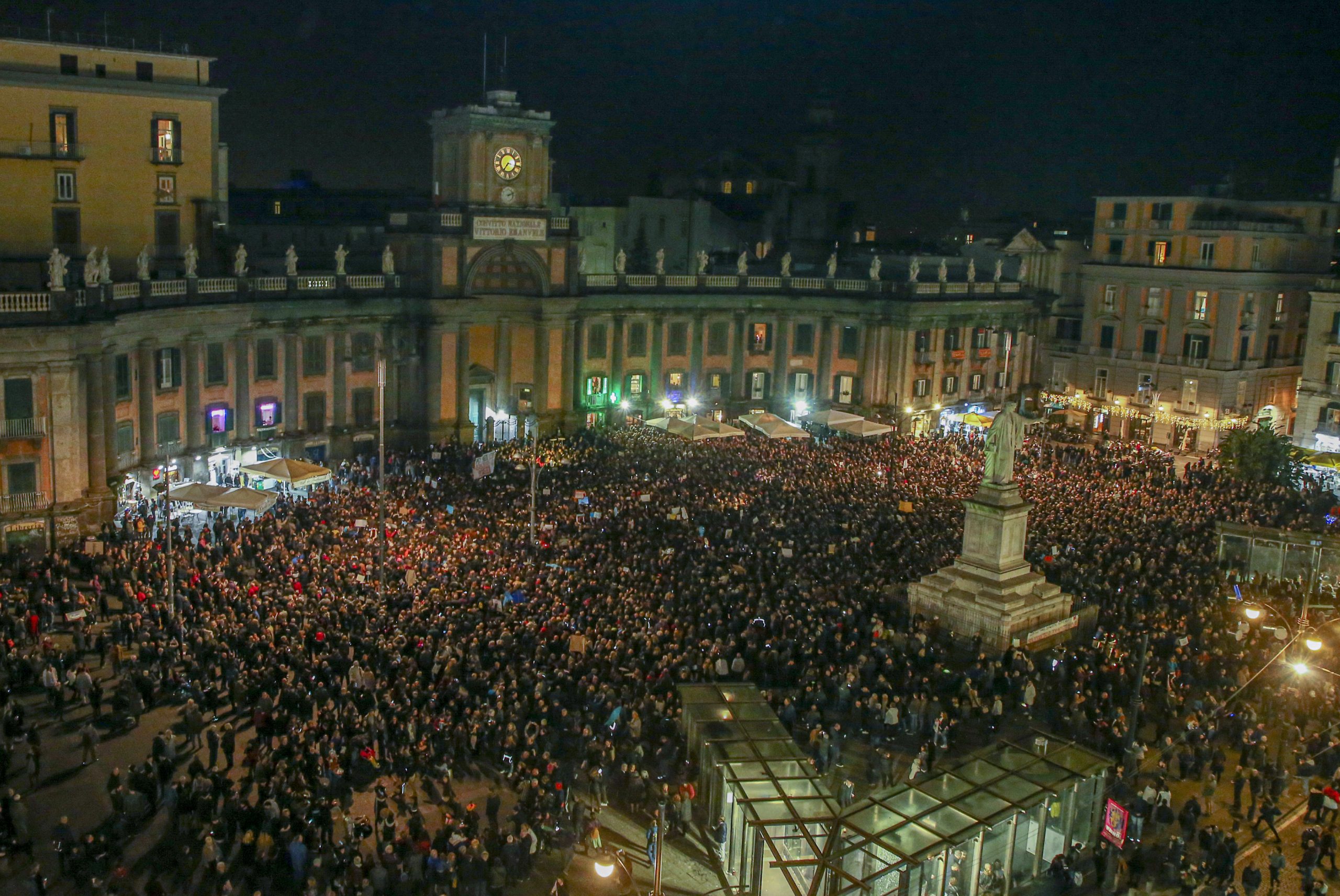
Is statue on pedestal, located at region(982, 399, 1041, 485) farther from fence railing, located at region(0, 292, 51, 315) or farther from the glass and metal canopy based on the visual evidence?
fence railing, located at region(0, 292, 51, 315)

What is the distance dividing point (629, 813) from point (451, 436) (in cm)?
3748

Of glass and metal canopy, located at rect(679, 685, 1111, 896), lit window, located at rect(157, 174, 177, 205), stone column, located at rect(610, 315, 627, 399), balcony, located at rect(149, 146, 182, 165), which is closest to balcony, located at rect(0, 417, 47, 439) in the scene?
lit window, located at rect(157, 174, 177, 205)

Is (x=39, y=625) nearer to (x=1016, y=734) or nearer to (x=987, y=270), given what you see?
(x=1016, y=734)

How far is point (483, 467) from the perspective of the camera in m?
46.3

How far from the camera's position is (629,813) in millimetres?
24453

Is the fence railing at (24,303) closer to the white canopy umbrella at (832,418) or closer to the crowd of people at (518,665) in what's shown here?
the crowd of people at (518,665)

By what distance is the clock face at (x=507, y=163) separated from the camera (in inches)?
2351

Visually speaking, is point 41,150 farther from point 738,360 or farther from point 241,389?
point 738,360

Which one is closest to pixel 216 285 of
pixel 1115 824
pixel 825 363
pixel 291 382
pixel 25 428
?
pixel 291 382

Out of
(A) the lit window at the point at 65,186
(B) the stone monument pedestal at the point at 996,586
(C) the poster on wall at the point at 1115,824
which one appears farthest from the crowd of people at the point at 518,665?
(A) the lit window at the point at 65,186

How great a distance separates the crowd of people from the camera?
22391 mm

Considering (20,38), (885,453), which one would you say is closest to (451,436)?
(885,453)

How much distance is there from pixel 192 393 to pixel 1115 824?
40027 mm

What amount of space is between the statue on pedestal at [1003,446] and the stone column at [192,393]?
3223 cm
